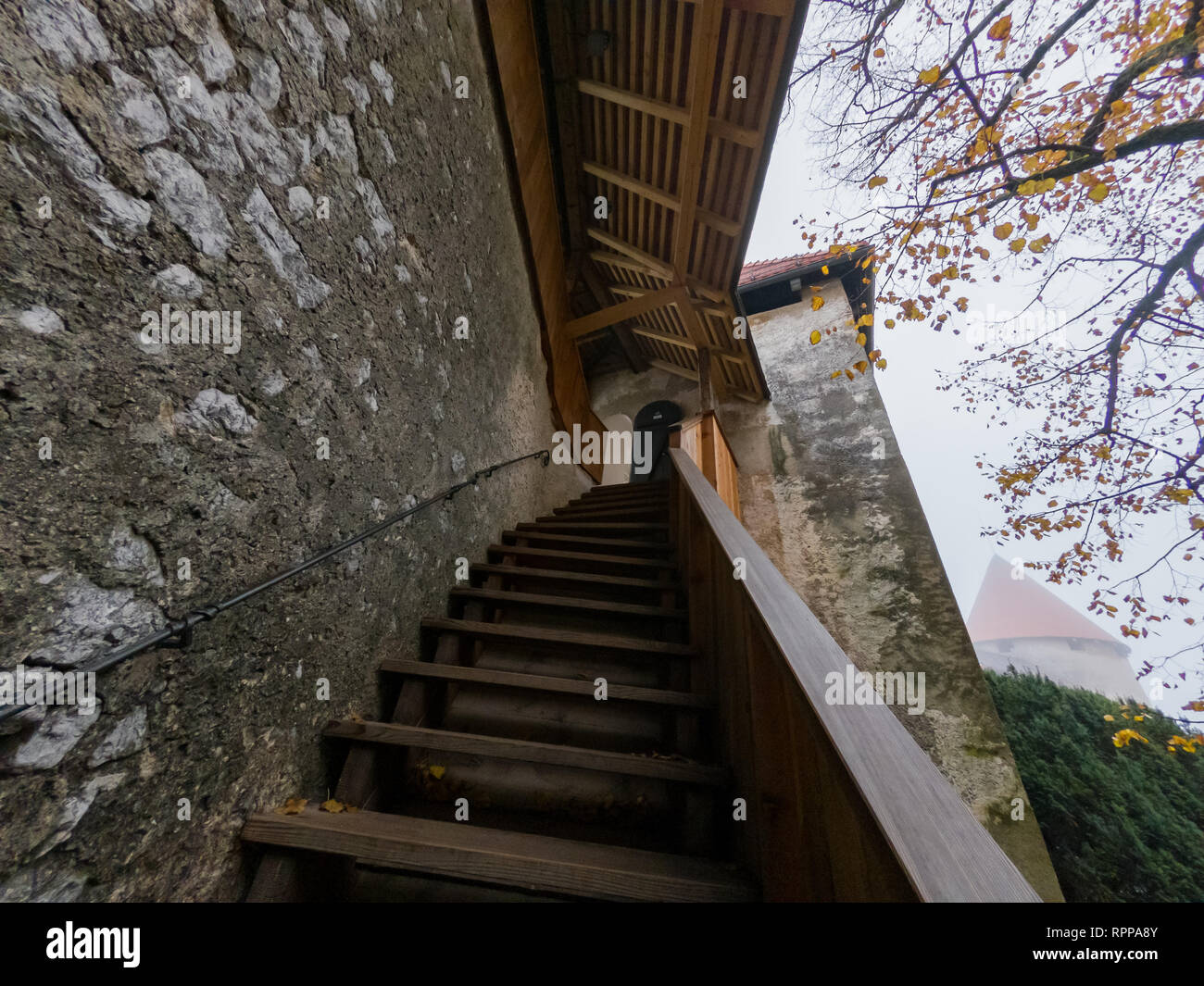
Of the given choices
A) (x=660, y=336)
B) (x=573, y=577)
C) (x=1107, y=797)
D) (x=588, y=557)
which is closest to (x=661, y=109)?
(x=660, y=336)

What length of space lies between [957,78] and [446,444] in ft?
18.8

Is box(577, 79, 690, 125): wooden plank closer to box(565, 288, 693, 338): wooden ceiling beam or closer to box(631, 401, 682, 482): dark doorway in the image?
box(565, 288, 693, 338): wooden ceiling beam

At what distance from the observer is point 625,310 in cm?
522

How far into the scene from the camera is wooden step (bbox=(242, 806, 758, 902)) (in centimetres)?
97

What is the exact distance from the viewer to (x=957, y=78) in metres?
4.29

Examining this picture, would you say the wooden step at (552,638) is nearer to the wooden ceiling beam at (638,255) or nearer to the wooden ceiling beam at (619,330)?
the wooden ceiling beam at (638,255)

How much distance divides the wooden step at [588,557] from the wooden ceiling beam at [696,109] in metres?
3.21

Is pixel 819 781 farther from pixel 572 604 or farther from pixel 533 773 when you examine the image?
pixel 572 604

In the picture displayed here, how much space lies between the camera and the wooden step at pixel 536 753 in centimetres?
128

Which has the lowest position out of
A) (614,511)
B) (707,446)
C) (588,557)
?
(588,557)

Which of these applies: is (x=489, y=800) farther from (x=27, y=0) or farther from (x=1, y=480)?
(x=27, y=0)

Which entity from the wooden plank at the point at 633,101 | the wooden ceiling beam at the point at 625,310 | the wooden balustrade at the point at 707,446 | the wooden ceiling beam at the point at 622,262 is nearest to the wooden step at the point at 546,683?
the wooden balustrade at the point at 707,446

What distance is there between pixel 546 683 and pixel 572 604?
0.55m
